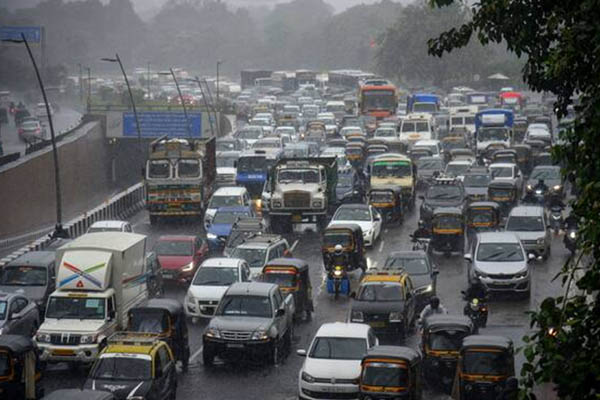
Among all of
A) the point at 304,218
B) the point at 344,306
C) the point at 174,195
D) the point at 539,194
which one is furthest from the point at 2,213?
the point at 344,306

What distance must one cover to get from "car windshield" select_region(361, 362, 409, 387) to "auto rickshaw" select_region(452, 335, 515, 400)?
141 cm

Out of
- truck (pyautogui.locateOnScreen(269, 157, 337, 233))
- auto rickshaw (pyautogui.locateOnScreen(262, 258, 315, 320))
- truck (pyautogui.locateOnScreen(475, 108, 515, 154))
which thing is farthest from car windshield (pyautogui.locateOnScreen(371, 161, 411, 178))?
auto rickshaw (pyautogui.locateOnScreen(262, 258, 315, 320))

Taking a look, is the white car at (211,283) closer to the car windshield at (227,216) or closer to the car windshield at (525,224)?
the car windshield at (227,216)

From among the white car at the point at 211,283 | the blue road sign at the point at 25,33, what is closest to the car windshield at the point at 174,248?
the white car at the point at 211,283

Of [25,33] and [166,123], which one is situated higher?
[25,33]

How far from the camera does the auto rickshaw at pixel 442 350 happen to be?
26.6 m

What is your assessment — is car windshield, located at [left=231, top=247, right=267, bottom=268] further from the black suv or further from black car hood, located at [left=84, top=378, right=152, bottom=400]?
black car hood, located at [left=84, top=378, right=152, bottom=400]

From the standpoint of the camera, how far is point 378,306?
1244 inches

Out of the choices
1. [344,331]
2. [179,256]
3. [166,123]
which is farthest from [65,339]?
[166,123]

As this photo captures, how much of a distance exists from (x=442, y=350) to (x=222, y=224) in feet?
67.6

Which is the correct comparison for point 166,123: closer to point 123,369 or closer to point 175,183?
point 175,183

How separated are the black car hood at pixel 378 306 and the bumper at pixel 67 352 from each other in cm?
683

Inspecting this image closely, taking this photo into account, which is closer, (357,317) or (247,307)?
(247,307)

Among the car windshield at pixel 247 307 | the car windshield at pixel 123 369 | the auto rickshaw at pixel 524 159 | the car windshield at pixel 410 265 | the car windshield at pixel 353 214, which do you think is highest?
the car windshield at pixel 123 369
